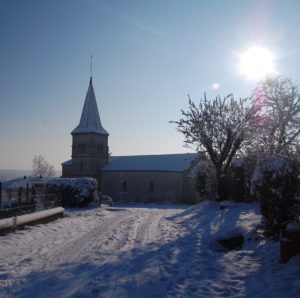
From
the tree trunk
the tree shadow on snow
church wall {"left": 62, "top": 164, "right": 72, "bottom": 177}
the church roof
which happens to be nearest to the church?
the church roof

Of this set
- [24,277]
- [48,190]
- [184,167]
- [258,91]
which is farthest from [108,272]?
[184,167]

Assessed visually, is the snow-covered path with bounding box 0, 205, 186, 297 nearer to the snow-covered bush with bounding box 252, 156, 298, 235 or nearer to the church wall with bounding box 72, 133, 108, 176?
the snow-covered bush with bounding box 252, 156, 298, 235

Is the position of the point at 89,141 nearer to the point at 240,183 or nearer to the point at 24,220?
the point at 240,183

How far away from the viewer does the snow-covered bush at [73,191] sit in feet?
83.8

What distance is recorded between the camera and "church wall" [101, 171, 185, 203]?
52750 mm

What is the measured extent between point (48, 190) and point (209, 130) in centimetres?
1149

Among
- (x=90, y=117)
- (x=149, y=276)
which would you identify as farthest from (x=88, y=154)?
(x=149, y=276)

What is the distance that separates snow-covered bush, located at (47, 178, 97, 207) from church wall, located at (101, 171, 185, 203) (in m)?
27.6

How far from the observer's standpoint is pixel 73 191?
84.1 feet

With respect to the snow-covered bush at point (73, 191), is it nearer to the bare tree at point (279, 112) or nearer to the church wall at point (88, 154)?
the bare tree at point (279, 112)

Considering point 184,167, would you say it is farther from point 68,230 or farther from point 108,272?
point 108,272

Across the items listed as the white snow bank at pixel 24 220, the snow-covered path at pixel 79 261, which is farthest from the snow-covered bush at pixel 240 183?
the white snow bank at pixel 24 220

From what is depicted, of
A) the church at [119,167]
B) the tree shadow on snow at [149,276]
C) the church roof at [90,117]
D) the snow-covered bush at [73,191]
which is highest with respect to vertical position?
the church roof at [90,117]

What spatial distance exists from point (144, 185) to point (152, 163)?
384 centimetres
